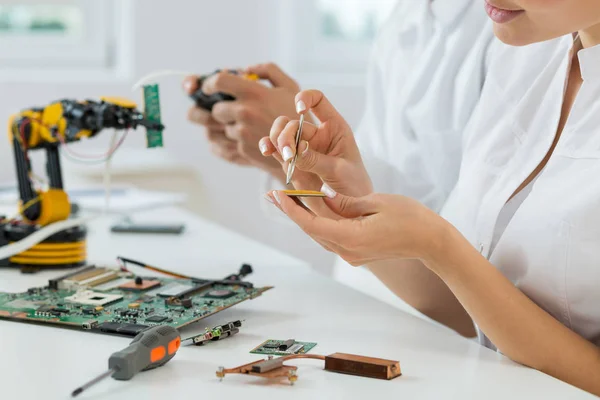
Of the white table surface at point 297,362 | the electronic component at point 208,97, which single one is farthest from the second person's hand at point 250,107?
the white table surface at point 297,362

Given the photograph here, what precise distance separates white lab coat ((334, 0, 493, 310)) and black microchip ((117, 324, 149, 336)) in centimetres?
60

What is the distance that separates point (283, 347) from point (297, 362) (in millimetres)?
38

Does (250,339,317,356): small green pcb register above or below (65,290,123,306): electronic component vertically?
below

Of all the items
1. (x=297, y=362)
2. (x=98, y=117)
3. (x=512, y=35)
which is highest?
(x=512, y=35)

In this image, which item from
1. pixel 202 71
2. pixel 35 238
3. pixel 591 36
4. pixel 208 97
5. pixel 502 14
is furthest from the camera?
pixel 202 71

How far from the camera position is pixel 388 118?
1.55 meters

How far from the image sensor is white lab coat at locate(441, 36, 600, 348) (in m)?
0.93

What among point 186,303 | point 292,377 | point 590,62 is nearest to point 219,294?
point 186,303

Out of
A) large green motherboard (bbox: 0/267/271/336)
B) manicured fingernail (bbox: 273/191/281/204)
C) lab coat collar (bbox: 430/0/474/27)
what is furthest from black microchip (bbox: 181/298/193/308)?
lab coat collar (bbox: 430/0/474/27)

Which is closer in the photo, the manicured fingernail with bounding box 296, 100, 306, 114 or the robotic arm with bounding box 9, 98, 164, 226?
the manicured fingernail with bounding box 296, 100, 306, 114

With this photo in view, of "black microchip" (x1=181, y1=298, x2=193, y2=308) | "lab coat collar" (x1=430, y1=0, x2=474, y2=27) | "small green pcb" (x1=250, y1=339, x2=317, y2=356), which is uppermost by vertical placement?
"lab coat collar" (x1=430, y1=0, x2=474, y2=27)

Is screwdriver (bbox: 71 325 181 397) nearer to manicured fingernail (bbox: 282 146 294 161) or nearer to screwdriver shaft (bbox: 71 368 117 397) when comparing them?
screwdriver shaft (bbox: 71 368 117 397)

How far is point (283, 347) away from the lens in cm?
85

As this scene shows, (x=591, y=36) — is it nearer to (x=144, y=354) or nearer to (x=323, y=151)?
Answer: (x=323, y=151)
